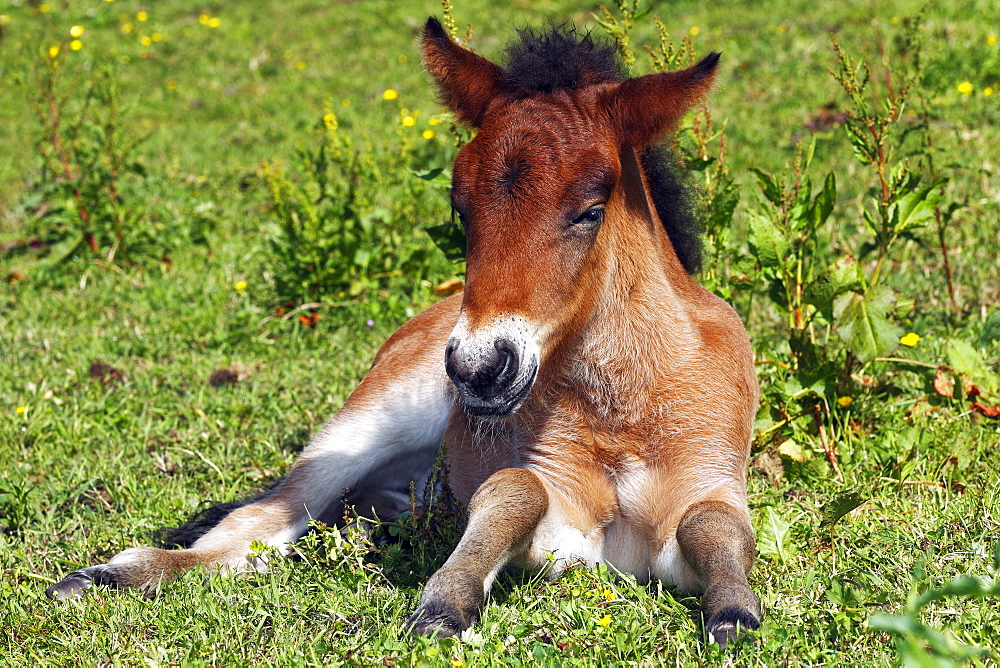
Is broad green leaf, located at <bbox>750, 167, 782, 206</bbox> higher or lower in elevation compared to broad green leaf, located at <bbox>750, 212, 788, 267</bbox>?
higher

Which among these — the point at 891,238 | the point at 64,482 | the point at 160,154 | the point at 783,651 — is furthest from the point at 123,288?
the point at 783,651

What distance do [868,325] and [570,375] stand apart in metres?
1.36

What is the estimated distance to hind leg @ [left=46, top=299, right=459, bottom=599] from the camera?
13.4 feet

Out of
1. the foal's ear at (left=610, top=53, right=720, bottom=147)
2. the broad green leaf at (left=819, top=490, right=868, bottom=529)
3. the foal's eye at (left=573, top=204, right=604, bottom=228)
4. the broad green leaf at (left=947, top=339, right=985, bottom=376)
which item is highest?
the foal's ear at (left=610, top=53, right=720, bottom=147)

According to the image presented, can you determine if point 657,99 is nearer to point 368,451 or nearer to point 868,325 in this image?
point 868,325

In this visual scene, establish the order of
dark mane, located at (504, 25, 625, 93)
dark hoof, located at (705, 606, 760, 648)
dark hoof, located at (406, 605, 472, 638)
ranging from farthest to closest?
1. dark mane, located at (504, 25, 625, 93)
2. dark hoof, located at (406, 605, 472, 638)
3. dark hoof, located at (705, 606, 760, 648)

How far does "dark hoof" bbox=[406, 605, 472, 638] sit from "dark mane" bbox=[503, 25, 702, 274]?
173 centimetres

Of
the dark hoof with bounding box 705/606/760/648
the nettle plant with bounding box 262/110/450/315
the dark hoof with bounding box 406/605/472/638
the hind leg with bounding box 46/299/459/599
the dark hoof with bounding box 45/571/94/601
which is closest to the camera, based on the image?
the dark hoof with bounding box 705/606/760/648

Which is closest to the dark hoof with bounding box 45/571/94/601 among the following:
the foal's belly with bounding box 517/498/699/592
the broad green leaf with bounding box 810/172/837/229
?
the foal's belly with bounding box 517/498/699/592

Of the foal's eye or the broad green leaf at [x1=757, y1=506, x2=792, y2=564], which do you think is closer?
the foal's eye

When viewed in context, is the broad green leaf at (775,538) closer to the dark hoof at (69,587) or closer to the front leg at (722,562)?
the front leg at (722,562)

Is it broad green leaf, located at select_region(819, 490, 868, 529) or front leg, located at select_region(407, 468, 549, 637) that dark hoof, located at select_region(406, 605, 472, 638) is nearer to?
front leg, located at select_region(407, 468, 549, 637)

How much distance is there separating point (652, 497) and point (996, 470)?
155 cm

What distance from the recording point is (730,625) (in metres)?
2.86
